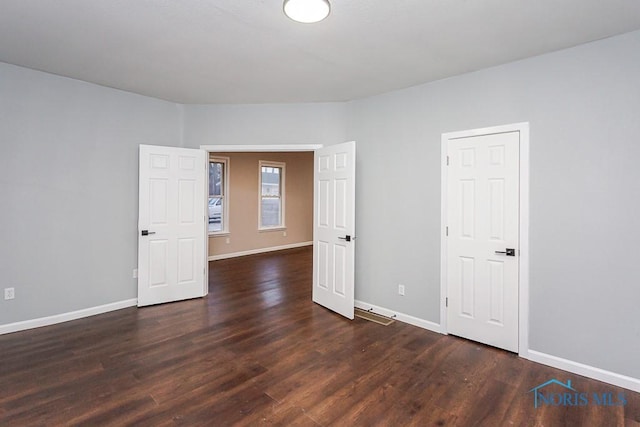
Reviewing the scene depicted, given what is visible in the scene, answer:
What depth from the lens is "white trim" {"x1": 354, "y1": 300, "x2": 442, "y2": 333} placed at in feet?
11.3

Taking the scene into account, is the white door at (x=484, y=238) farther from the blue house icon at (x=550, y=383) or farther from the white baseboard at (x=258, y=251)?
the white baseboard at (x=258, y=251)

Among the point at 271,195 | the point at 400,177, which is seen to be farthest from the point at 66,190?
the point at 271,195

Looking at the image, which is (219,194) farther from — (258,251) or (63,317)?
(63,317)

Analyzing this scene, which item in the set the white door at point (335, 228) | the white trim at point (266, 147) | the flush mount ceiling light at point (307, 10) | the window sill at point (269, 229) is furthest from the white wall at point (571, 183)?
the window sill at point (269, 229)

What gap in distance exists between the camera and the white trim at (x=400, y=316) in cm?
343

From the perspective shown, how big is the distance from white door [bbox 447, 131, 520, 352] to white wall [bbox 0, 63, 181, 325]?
12.6ft

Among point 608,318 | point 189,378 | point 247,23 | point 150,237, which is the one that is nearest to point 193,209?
point 150,237

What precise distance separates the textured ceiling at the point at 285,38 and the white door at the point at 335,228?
35.2 inches

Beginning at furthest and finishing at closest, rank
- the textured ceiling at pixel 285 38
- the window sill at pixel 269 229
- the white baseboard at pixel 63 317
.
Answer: the window sill at pixel 269 229, the white baseboard at pixel 63 317, the textured ceiling at pixel 285 38

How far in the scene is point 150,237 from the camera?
13.5 ft

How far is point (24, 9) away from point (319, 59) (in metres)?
2.18

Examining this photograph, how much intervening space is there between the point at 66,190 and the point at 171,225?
1171 millimetres

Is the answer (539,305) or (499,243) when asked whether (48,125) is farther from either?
(539,305)

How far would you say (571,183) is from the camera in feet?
8.62
